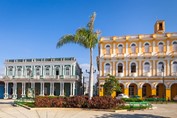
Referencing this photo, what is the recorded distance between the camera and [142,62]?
1720 inches

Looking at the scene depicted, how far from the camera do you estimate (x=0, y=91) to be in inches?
2255

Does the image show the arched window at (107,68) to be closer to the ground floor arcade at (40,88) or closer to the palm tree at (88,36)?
the ground floor arcade at (40,88)

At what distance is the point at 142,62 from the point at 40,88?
22829mm

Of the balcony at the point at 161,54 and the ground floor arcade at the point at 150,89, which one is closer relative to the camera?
the ground floor arcade at the point at 150,89

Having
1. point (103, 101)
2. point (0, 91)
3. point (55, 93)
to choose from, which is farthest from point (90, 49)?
point (0, 91)

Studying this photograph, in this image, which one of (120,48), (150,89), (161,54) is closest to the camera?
(161,54)

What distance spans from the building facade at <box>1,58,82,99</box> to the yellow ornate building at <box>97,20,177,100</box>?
963cm

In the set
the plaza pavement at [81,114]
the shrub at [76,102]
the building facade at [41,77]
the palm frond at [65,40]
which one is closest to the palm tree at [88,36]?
the palm frond at [65,40]

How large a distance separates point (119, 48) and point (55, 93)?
1791cm

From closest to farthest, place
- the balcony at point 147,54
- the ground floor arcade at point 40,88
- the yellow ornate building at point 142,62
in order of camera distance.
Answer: the yellow ornate building at point 142,62, the balcony at point 147,54, the ground floor arcade at point 40,88

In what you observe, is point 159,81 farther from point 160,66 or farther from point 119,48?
point 119,48

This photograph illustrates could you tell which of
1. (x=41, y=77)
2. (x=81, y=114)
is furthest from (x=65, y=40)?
(x=41, y=77)

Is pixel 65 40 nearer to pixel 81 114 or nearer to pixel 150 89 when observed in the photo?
pixel 81 114

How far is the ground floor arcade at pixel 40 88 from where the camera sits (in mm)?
52406
